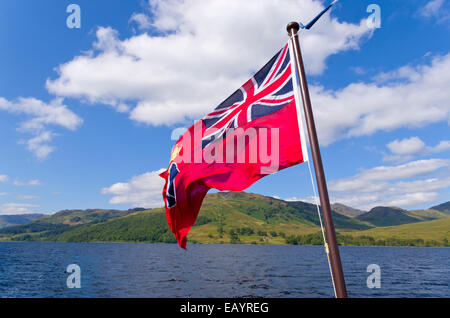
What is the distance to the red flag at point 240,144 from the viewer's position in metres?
9.27

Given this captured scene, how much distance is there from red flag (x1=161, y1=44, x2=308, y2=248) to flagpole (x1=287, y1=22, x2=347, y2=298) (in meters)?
1.23

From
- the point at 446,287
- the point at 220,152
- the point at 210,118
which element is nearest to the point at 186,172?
the point at 220,152

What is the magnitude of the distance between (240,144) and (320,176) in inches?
161

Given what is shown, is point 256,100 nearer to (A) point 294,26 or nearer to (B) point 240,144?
(B) point 240,144

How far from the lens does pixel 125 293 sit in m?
52.4

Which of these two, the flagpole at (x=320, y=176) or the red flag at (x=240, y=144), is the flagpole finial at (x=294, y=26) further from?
the red flag at (x=240, y=144)

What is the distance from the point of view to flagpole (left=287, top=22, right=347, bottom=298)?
254 inches

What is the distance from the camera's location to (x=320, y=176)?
7.00m

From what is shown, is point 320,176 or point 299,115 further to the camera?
point 299,115

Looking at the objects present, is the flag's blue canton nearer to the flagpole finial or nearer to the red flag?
the red flag

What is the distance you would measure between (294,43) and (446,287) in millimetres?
83349

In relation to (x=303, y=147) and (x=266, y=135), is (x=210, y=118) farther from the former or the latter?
(x=303, y=147)

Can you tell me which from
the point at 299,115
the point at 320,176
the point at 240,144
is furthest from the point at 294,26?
the point at 320,176

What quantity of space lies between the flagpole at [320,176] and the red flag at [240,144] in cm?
123
